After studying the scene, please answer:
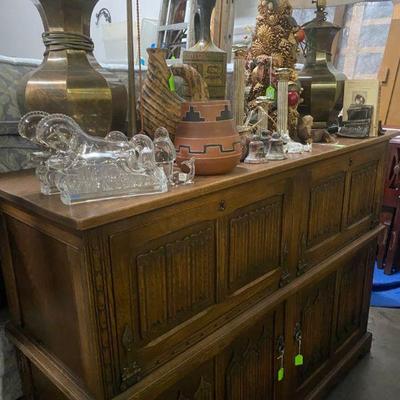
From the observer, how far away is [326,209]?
4.27 feet

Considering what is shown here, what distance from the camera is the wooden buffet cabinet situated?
70cm

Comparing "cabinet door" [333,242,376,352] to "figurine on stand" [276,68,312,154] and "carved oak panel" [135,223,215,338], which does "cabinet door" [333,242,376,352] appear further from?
"carved oak panel" [135,223,215,338]

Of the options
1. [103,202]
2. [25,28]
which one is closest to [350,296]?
[103,202]

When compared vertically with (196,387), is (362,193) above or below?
above

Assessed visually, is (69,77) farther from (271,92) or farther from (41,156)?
(271,92)

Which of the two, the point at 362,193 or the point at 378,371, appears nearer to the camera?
the point at 362,193

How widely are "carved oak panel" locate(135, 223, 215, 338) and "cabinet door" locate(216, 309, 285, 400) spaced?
0.23m

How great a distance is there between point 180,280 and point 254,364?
491 mm

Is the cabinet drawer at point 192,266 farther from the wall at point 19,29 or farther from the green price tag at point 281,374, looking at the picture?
the wall at point 19,29

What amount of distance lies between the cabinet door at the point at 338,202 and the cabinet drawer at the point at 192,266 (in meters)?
0.14

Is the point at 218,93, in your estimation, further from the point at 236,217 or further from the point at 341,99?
the point at 341,99

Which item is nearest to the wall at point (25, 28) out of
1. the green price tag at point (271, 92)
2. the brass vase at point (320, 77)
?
the brass vase at point (320, 77)

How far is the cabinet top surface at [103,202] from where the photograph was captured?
2.07 ft

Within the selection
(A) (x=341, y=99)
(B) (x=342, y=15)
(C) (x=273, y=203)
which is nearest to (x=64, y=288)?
(C) (x=273, y=203)
